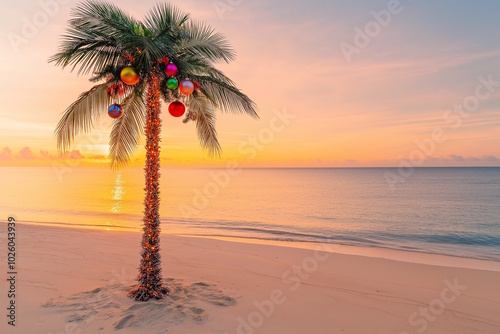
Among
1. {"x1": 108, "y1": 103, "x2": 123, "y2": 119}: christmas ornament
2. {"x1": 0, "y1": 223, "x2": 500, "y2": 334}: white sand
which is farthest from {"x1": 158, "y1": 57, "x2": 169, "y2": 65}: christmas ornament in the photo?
{"x1": 0, "y1": 223, "x2": 500, "y2": 334}: white sand

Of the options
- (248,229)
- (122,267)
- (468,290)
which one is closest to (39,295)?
(122,267)

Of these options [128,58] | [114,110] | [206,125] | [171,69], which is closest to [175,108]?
[171,69]

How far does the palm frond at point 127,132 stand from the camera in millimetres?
7648

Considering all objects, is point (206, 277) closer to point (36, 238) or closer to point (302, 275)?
point (302, 275)

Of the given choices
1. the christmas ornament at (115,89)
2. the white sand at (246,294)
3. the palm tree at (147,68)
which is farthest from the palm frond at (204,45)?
the white sand at (246,294)

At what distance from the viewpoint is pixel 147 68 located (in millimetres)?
5766

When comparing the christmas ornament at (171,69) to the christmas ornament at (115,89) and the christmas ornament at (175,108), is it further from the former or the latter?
the christmas ornament at (115,89)

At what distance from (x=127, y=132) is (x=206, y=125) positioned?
2.14m

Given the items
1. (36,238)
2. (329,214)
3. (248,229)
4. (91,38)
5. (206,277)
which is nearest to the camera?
(91,38)

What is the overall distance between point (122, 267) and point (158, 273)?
3.78 m

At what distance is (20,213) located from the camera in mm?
28266

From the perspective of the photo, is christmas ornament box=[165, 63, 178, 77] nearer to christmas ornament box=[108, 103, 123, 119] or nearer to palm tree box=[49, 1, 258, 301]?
palm tree box=[49, 1, 258, 301]

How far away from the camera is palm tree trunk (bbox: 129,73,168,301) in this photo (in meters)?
6.16

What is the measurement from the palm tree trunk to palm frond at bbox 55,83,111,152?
1.18 meters
